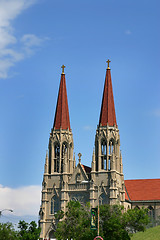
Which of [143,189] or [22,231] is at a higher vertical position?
[143,189]

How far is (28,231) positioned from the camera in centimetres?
8238

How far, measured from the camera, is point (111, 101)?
9906 cm

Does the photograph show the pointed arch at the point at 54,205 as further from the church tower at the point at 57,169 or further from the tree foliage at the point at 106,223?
the tree foliage at the point at 106,223

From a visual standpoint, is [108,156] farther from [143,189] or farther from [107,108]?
[143,189]

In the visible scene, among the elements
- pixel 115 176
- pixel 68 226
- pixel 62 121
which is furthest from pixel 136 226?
pixel 62 121

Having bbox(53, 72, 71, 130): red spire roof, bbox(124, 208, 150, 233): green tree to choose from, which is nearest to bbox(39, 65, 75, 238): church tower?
bbox(53, 72, 71, 130): red spire roof

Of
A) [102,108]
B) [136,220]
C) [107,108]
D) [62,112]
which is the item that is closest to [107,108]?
[107,108]

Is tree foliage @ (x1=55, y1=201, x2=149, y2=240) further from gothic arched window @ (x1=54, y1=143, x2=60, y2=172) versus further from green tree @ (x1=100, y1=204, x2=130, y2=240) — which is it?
gothic arched window @ (x1=54, y1=143, x2=60, y2=172)

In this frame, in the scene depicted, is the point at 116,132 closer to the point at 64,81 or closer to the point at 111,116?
the point at 111,116

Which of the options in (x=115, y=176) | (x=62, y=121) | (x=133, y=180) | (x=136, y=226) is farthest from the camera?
(x=133, y=180)

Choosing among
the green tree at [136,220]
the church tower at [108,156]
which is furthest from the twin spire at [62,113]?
the green tree at [136,220]

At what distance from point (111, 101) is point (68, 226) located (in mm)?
32136

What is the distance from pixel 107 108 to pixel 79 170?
13.7 metres

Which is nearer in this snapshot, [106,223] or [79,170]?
[106,223]
